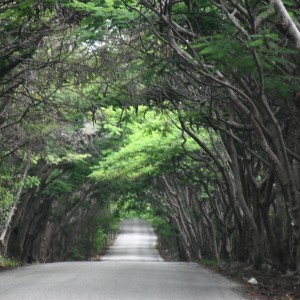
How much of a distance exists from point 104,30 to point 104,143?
15220 mm

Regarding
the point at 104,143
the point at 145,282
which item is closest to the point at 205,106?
the point at 145,282

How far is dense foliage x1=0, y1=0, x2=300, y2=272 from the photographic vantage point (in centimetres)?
1034

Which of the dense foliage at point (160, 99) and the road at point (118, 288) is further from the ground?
the dense foliage at point (160, 99)

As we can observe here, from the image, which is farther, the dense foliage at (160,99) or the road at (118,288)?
the dense foliage at (160,99)

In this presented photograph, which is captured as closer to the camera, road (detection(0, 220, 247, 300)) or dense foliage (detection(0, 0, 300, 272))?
road (detection(0, 220, 247, 300))

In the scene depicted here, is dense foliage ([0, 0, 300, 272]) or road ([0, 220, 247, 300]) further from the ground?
dense foliage ([0, 0, 300, 272])

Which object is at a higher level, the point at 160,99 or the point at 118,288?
the point at 160,99

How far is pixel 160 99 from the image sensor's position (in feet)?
52.2

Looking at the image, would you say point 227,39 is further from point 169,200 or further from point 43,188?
point 169,200

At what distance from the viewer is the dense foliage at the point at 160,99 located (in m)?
10.3

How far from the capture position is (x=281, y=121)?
14.5m

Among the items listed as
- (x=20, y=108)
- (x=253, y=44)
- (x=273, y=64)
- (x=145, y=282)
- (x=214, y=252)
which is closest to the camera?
(x=253, y=44)

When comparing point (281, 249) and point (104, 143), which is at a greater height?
point (104, 143)

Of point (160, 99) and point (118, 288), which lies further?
point (160, 99)
